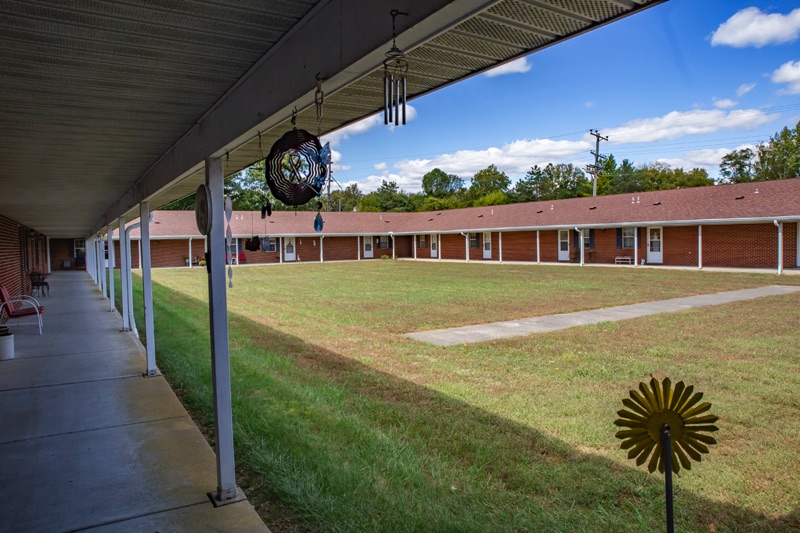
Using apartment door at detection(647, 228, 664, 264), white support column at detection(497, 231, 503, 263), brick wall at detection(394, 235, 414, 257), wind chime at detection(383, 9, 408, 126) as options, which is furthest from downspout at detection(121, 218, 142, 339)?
brick wall at detection(394, 235, 414, 257)

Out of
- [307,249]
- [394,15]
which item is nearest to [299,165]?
[394,15]

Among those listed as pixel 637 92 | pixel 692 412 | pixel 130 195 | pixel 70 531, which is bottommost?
pixel 70 531

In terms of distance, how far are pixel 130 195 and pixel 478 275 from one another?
54.9 ft

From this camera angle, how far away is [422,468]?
398 centimetres

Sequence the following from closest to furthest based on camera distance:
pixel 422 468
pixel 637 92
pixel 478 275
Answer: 1. pixel 422 468
2. pixel 478 275
3. pixel 637 92

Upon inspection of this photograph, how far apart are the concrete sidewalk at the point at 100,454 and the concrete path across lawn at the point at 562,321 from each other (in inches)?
183

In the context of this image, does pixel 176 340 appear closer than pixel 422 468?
No

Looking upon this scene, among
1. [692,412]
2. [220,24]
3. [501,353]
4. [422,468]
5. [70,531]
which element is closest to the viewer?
[692,412]

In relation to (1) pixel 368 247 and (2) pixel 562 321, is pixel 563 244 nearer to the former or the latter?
(1) pixel 368 247

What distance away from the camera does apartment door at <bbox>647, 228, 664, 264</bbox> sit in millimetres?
26125

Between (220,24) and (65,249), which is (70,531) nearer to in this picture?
(220,24)

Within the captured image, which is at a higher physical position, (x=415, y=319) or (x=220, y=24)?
(x=220, y=24)

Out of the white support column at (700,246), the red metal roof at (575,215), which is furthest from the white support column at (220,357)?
the white support column at (700,246)

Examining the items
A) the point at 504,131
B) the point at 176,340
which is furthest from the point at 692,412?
the point at 504,131
